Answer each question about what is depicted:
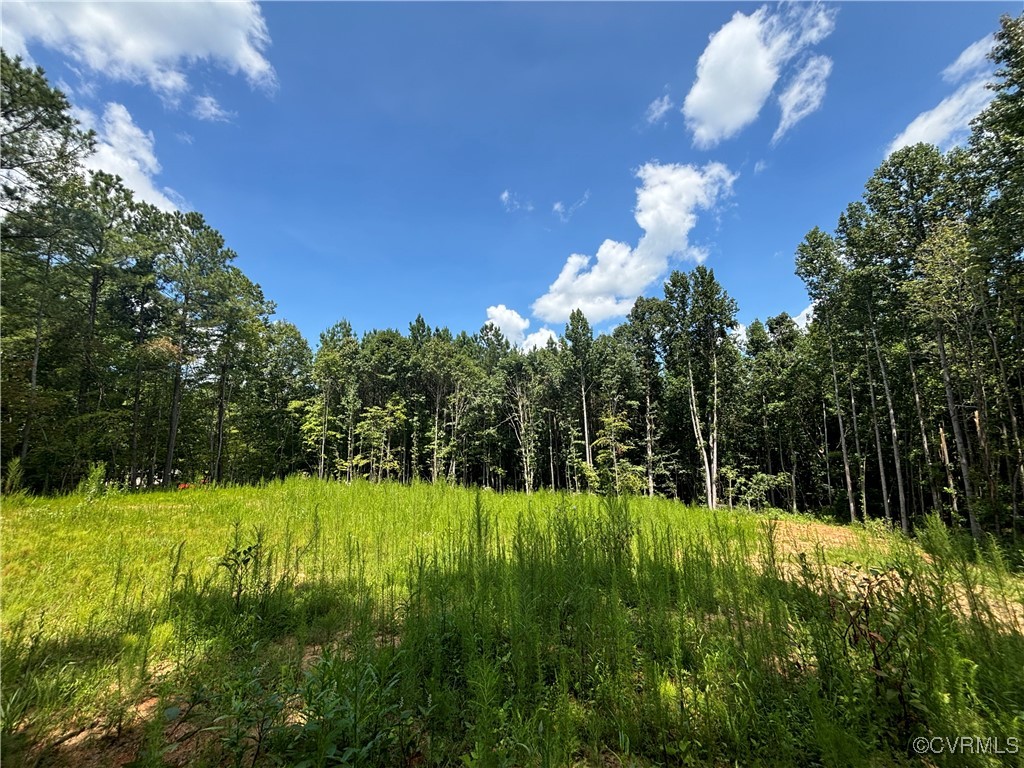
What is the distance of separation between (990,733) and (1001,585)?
55.0 inches

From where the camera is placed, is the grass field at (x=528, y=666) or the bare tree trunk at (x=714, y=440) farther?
the bare tree trunk at (x=714, y=440)

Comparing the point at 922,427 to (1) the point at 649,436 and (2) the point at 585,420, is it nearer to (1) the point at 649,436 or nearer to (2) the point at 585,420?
(1) the point at 649,436

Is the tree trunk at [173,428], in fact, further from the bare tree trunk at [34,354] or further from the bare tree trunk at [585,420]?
the bare tree trunk at [585,420]

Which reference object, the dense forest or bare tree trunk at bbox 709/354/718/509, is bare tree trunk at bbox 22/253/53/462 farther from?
bare tree trunk at bbox 709/354/718/509

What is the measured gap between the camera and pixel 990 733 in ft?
5.64

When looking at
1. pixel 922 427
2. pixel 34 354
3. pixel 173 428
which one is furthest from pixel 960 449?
pixel 34 354

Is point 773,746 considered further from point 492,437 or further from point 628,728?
point 492,437

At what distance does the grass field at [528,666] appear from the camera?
6.12 ft

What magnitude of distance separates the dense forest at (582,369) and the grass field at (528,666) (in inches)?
139

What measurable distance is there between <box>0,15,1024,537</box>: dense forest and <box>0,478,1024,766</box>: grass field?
3.54m

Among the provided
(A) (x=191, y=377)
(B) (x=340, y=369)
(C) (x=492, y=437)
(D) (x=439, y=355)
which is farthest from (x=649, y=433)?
(A) (x=191, y=377)

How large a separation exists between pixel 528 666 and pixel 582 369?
2917cm

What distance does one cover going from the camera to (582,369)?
31.0 metres

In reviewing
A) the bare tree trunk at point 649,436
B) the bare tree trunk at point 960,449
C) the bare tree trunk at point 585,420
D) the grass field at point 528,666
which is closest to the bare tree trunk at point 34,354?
the grass field at point 528,666
